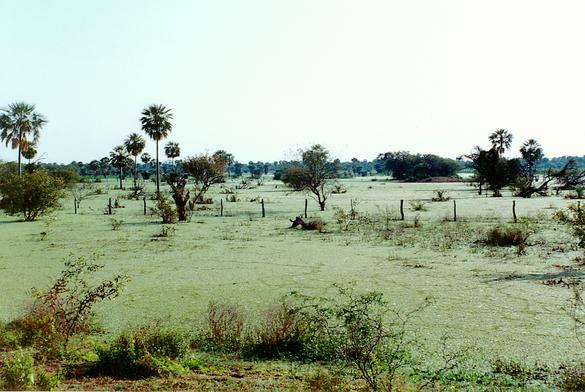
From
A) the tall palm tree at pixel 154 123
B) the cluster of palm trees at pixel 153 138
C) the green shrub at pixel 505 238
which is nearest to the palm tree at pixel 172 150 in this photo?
the cluster of palm trees at pixel 153 138

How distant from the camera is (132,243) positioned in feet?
69.8

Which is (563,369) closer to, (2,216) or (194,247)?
(194,247)

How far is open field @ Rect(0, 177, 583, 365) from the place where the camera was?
922 centimetres

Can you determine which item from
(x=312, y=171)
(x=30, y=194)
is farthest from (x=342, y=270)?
(x=312, y=171)

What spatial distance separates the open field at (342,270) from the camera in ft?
30.2

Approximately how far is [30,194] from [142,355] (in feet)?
96.0

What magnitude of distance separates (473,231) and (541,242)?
3.99m

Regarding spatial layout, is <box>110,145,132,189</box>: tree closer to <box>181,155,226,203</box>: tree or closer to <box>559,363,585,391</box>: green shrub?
<box>181,155,226,203</box>: tree

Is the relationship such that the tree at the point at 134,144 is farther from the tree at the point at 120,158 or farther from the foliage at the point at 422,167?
the foliage at the point at 422,167

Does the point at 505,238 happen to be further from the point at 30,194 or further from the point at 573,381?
the point at 30,194

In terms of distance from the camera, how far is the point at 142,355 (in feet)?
22.7

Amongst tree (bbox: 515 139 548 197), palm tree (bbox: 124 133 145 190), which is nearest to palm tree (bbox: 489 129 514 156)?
tree (bbox: 515 139 548 197)

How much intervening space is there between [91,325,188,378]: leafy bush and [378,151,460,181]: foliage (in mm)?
103694

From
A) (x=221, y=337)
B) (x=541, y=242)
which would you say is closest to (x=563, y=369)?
(x=221, y=337)
